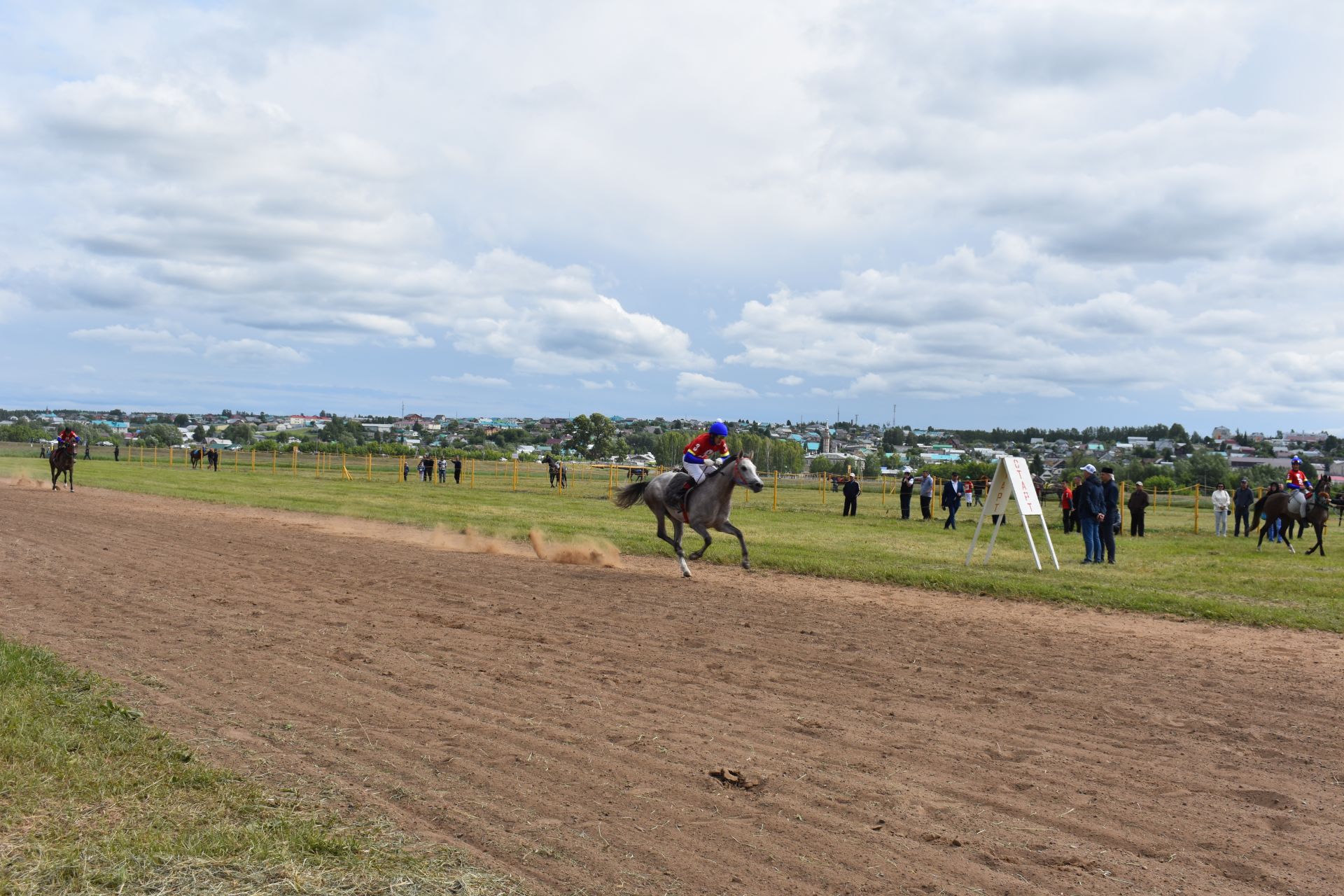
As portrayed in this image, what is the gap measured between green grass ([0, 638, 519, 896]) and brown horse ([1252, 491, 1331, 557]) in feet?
78.4

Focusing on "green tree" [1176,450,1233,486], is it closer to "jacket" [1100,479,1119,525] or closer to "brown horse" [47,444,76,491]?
"jacket" [1100,479,1119,525]

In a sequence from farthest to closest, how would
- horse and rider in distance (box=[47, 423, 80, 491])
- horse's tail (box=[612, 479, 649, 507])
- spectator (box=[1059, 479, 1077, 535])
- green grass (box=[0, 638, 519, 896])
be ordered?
1. horse and rider in distance (box=[47, 423, 80, 491])
2. spectator (box=[1059, 479, 1077, 535])
3. horse's tail (box=[612, 479, 649, 507])
4. green grass (box=[0, 638, 519, 896])

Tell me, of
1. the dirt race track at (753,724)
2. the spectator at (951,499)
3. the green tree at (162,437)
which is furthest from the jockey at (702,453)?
the green tree at (162,437)

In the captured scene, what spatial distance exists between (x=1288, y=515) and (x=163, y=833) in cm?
2599

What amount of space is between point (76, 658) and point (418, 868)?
5769 millimetres

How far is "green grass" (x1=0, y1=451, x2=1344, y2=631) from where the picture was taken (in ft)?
48.8

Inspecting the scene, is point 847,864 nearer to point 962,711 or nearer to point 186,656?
point 962,711

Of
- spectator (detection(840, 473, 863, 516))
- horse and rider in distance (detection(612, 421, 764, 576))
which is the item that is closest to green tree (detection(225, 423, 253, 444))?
spectator (detection(840, 473, 863, 516))

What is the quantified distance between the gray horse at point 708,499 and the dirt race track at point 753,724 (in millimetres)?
2505

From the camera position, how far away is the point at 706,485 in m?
16.4

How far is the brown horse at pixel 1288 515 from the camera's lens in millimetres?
22422

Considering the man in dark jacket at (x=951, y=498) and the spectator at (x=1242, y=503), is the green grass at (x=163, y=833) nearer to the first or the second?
the man in dark jacket at (x=951, y=498)

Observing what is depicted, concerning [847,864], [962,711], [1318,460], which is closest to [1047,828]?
[847,864]

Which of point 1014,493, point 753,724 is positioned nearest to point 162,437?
point 1014,493
